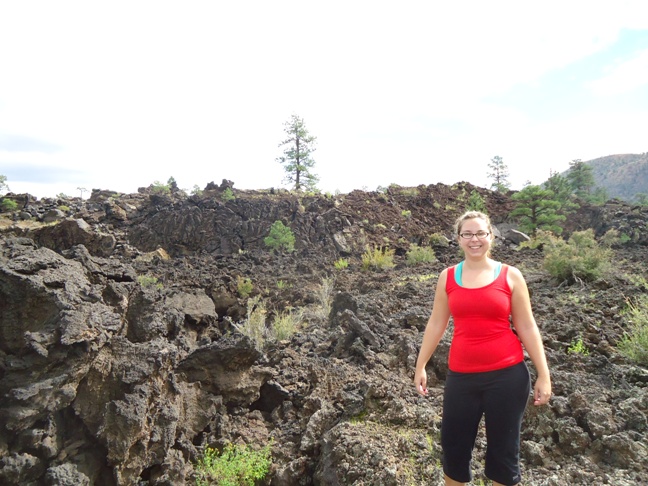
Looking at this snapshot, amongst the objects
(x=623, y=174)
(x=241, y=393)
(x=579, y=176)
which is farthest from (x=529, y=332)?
(x=623, y=174)

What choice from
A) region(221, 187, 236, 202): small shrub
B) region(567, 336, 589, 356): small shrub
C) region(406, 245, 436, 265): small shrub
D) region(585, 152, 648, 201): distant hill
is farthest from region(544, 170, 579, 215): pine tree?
Result: region(585, 152, 648, 201): distant hill

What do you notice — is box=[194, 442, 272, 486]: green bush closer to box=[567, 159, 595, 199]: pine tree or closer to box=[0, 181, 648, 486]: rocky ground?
box=[0, 181, 648, 486]: rocky ground

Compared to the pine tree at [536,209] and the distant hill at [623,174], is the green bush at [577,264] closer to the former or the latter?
the pine tree at [536,209]

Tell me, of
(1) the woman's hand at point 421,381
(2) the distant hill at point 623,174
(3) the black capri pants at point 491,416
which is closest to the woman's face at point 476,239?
(3) the black capri pants at point 491,416

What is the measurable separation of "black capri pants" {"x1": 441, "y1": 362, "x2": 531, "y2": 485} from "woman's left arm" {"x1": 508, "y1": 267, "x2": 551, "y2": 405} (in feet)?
0.21

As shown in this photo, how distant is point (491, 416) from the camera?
6.94 feet

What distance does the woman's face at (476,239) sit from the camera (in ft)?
7.36

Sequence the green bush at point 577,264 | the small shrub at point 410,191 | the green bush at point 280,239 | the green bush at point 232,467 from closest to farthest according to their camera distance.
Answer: the green bush at point 232,467
the green bush at point 577,264
the green bush at point 280,239
the small shrub at point 410,191

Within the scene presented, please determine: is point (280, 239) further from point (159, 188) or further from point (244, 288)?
point (159, 188)

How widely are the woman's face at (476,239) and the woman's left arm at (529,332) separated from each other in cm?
18

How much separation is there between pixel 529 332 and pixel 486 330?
23cm

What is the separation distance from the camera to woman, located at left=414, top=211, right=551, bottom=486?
6.91 ft

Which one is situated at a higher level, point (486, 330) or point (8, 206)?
point (8, 206)

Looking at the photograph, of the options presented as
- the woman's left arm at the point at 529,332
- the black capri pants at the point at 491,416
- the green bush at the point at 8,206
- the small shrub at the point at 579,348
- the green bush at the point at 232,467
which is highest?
the green bush at the point at 8,206
